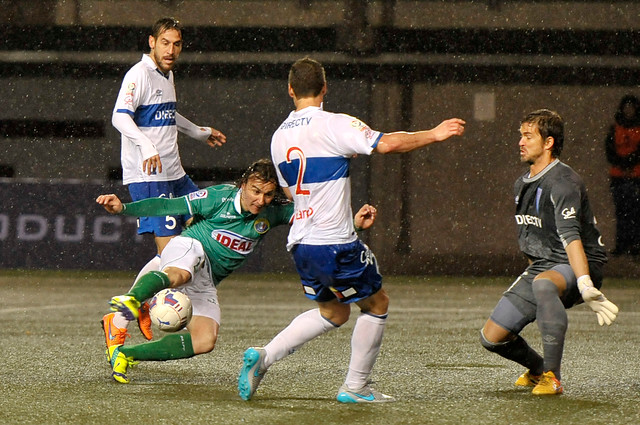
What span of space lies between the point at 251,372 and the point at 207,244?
0.96 m

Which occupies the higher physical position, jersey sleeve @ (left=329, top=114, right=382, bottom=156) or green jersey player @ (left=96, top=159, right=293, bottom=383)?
jersey sleeve @ (left=329, top=114, right=382, bottom=156)

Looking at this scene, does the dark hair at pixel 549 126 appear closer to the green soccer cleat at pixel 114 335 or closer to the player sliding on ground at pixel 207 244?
the player sliding on ground at pixel 207 244

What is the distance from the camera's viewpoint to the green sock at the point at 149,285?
16.6ft

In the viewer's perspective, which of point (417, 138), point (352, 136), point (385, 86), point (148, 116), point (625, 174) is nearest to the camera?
point (417, 138)

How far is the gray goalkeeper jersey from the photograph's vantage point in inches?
207

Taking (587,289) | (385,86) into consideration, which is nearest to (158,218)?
(587,289)

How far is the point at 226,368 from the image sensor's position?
6176 mm

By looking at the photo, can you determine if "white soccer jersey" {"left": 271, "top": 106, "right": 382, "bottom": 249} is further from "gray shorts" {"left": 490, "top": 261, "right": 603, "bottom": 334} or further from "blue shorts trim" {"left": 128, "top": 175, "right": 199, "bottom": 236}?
"blue shorts trim" {"left": 128, "top": 175, "right": 199, "bottom": 236}

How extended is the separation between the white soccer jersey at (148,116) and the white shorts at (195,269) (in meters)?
0.80

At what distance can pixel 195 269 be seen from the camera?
5586 mm

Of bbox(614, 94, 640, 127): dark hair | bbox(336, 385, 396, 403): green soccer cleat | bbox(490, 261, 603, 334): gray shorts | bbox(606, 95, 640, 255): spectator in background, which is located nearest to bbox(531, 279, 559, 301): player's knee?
bbox(490, 261, 603, 334): gray shorts

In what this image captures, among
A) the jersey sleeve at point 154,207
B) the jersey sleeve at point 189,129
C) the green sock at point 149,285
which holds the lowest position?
the green sock at point 149,285

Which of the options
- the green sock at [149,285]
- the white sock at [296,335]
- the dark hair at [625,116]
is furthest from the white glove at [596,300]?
the dark hair at [625,116]

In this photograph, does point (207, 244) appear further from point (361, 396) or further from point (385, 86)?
point (385, 86)
